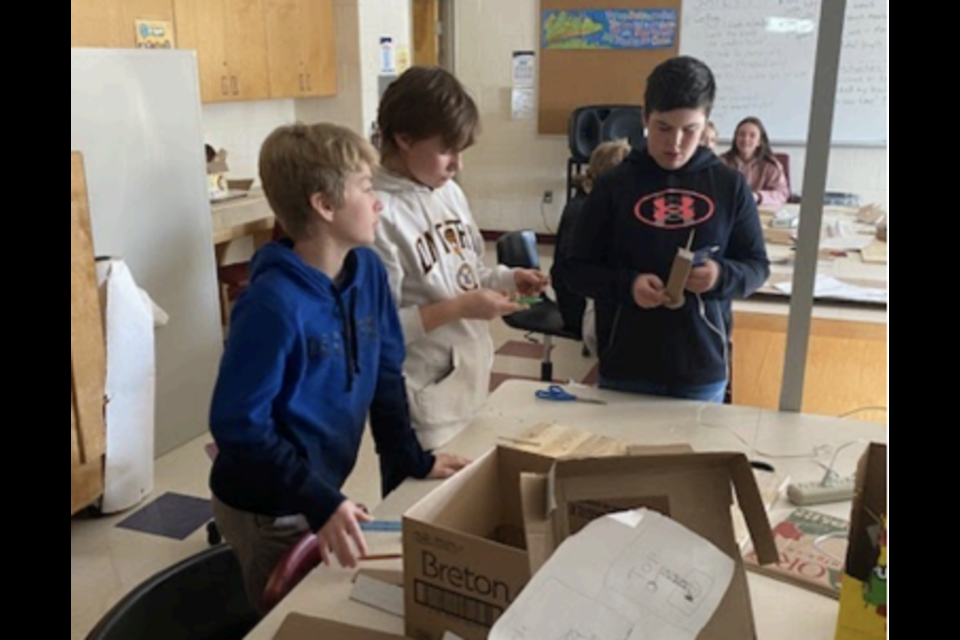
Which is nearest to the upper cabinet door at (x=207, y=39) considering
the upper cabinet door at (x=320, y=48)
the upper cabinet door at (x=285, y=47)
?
the upper cabinet door at (x=285, y=47)

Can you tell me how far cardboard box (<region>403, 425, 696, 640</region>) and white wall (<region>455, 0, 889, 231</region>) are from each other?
587cm

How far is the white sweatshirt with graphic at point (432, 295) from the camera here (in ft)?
5.17

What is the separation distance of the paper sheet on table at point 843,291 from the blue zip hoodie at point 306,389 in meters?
1.57

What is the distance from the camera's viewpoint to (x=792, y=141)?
6008mm

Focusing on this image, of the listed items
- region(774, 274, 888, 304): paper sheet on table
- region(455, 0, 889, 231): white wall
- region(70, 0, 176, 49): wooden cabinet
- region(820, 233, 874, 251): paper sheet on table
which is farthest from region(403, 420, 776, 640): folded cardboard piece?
region(455, 0, 889, 231): white wall

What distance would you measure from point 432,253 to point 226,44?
332 cm

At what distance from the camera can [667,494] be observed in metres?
0.95

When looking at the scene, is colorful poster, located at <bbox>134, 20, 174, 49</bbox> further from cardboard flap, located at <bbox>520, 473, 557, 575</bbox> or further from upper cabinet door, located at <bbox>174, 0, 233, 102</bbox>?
cardboard flap, located at <bbox>520, 473, 557, 575</bbox>
